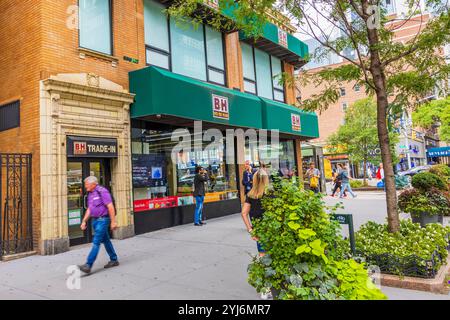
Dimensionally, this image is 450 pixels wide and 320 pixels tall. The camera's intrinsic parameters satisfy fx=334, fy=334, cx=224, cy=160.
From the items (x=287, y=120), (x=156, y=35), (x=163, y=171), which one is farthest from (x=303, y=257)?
(x=287, y=120)

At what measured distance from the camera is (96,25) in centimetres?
908

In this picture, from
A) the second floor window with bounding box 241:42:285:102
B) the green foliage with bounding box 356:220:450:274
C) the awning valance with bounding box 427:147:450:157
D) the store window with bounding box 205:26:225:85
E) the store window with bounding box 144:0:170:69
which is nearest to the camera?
the green foliage with bounding box 356:220:450:274

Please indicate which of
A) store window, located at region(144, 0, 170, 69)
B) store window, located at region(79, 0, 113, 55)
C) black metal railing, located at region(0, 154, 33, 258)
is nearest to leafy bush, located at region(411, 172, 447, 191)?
store window, located at region(144, 0, 170, 69)

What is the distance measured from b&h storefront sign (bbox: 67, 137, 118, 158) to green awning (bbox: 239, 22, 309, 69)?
7.65 metres

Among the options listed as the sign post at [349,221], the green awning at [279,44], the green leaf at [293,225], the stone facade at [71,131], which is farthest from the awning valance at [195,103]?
the green leaf at [293,225]

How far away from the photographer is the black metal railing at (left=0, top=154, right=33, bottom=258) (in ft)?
24.3

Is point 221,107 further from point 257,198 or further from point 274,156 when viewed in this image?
point 274,156

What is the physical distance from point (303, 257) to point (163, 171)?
745 cm

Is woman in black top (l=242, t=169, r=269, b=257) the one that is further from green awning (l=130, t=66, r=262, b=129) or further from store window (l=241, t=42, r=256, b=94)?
store window (l=241, t=42, r=256, b=94)

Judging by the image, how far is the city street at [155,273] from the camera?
4664 mm

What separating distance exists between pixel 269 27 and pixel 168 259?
37.8ft

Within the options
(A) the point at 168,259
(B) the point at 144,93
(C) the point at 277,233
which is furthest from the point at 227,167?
(C) the point at 277,233
